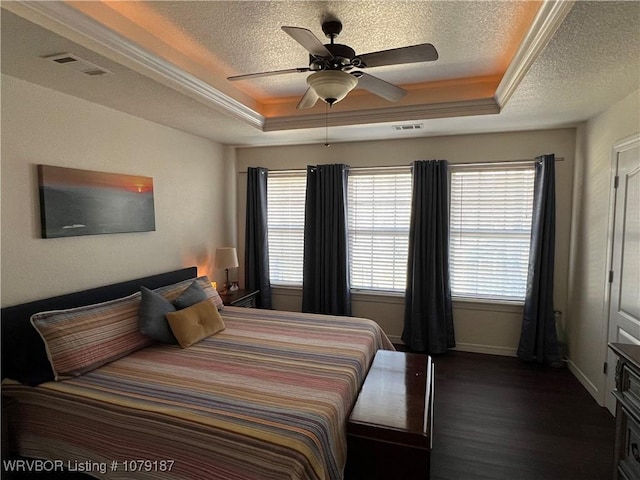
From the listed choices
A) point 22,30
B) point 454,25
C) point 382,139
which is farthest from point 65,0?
point 382,139

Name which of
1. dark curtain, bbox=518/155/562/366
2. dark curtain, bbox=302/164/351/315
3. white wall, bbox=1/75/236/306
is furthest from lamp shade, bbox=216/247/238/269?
dark curtain, bbox=518/155/562/366

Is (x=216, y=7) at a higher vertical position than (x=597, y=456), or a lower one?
higher

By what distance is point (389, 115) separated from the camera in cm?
343

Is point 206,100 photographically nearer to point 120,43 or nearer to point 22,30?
point 120,43

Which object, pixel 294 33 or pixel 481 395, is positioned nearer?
pixel 294 33

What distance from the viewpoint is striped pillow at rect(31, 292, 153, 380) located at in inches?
83.0

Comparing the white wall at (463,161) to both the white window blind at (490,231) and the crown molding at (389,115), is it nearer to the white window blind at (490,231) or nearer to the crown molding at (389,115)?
the white window blind at (490,231)

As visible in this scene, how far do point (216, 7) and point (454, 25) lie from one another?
4.87 feet

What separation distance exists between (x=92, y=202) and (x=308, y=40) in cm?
213

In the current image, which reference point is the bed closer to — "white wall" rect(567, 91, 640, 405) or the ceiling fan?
the ceiling fan

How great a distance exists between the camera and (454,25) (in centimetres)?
228

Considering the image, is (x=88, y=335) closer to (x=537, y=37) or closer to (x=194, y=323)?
(x=194, y=323)

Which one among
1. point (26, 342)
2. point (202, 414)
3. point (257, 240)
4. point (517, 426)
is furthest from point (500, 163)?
point (26, 342)
